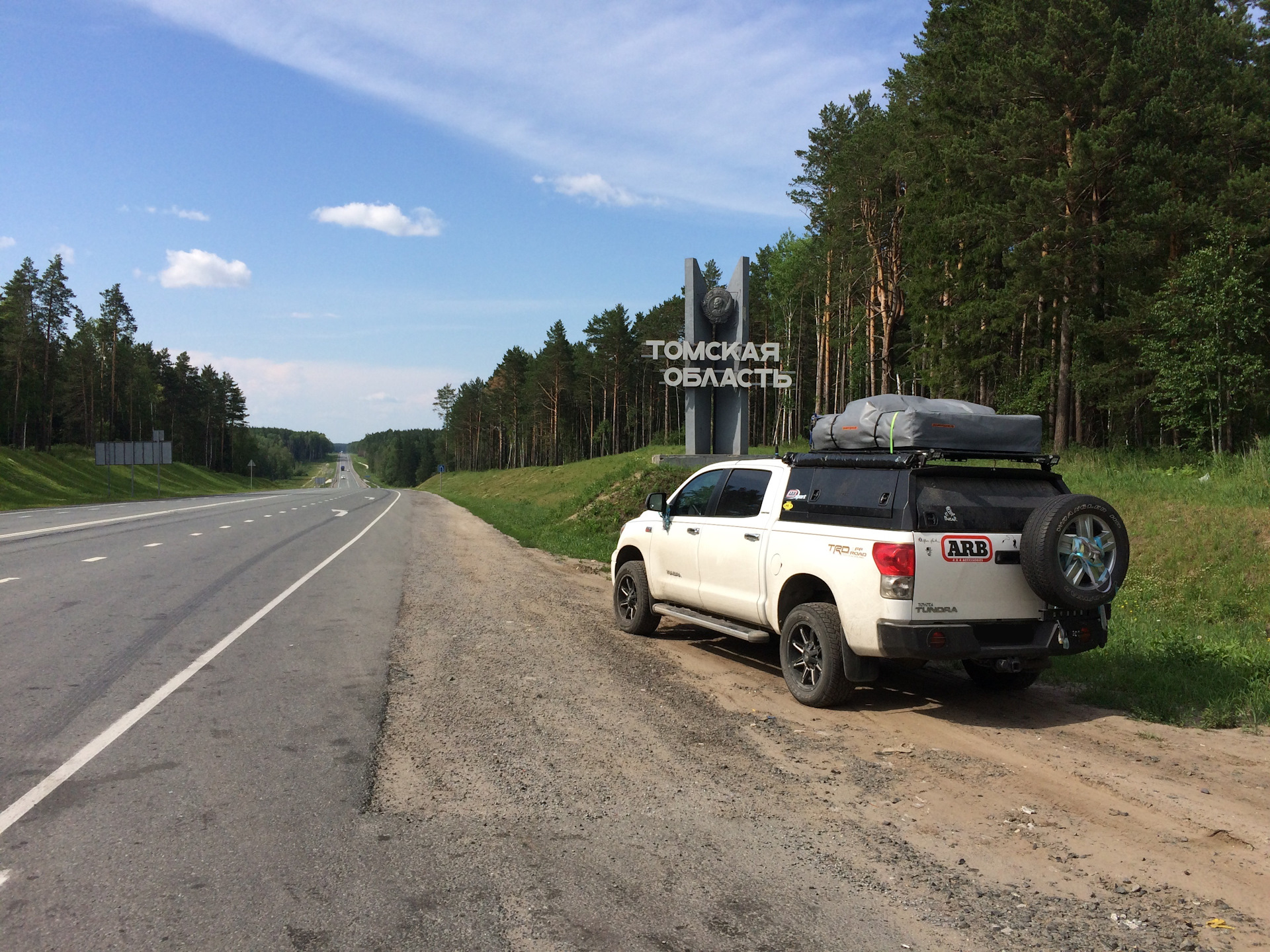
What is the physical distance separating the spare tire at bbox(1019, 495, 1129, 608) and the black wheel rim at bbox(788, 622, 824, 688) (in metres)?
1.64

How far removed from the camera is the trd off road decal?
241 inches

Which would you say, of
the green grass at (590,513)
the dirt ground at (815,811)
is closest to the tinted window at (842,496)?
the dirt ground at (815,811)

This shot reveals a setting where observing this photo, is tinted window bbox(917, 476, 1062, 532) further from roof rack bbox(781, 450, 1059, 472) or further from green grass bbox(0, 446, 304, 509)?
green grass bbox(0, 446, 304, 509)

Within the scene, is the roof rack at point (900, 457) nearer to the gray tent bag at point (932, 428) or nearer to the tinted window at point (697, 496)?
the gray tent bag at point (932, 428)

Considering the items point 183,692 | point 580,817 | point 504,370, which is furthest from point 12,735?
point 504,370

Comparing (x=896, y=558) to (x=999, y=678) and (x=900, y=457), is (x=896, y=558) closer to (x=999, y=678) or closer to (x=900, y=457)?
(x=900, y=457)

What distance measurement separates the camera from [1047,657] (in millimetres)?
6461

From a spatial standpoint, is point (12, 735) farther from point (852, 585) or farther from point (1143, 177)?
point (1143, 177)

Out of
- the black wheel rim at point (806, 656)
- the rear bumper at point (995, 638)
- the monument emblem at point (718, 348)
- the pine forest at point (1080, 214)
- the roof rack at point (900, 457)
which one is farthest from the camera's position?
the monument emblem at point (718, 348)

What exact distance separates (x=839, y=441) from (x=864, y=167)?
1341 inches

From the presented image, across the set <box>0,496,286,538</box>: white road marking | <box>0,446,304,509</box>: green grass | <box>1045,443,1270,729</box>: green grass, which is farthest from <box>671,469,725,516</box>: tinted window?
<box>0,446,304,509</box>: green grass

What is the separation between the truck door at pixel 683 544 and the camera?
865 cm

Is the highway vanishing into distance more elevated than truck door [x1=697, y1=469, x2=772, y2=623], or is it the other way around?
truck door [x1=697, y1=469, x2=772, y2=623]

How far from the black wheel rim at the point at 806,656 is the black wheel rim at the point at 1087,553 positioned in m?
1.87
